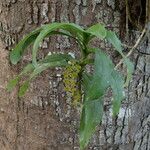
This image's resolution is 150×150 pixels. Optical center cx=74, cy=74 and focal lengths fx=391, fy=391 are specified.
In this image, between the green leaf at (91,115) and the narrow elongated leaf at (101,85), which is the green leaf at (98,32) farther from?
the green leaf at (91,115)

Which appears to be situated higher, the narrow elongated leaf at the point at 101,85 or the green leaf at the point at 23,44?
the green leaf at the point at 23,44

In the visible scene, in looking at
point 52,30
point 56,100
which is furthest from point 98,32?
point 56,100

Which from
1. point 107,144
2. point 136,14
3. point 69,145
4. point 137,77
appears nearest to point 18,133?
point 69,145

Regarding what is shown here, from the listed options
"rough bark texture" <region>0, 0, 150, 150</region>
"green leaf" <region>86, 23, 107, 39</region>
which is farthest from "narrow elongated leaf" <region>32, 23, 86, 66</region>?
"rough bark texture" <region>0, 0, 150, 150</region>

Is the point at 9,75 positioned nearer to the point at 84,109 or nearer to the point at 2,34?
the point at 2,34

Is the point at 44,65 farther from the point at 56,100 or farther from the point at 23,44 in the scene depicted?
the point at 56,100

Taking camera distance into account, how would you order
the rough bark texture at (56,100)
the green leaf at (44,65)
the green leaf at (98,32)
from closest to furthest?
the green leaf at (98,32) < the green leaf at (44,65) < the rough bark texture at (56,100)

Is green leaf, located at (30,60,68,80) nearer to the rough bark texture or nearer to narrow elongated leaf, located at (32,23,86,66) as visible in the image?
narrow elongated leaf, located at (32,23,86,66)

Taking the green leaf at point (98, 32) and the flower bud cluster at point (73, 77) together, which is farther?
the flower bud cluster at point (73, 77)

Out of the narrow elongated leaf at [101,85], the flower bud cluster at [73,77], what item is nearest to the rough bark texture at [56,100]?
the flower bud cluster at [73,77]
